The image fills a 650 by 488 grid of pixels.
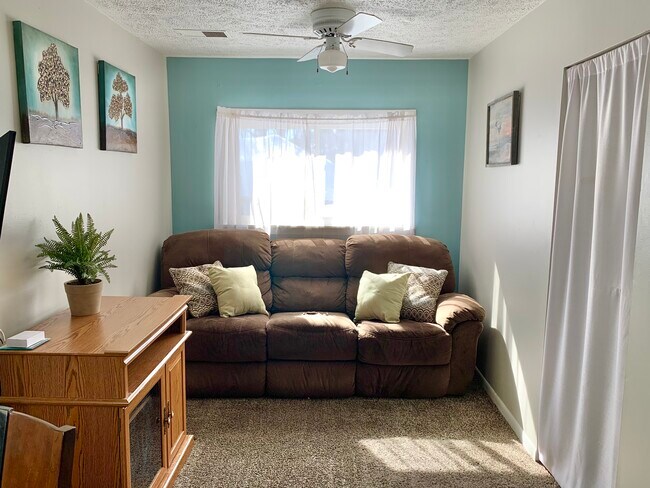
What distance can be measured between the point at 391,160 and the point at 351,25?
1716mm

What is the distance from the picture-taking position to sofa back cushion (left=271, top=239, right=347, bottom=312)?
4.04 metres

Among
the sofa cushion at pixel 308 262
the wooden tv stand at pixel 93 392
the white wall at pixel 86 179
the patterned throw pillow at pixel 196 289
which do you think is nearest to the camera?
the wooden tv stand at pixel 93 392

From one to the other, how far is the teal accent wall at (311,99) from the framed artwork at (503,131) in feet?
2.31

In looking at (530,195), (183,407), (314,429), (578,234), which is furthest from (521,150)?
(183,407)

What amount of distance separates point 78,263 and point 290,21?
1.93 metres

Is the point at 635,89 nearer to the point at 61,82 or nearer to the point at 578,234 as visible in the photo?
the point at 578,234

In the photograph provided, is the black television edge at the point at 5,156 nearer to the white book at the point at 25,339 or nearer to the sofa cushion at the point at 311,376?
the white book at the point at 25,339

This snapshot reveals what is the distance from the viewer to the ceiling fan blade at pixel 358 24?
254 cm

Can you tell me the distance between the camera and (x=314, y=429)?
3076 millimetres

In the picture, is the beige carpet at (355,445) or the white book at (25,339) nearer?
the white book at (25,339)

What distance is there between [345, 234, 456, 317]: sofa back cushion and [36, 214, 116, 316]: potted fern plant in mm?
2083

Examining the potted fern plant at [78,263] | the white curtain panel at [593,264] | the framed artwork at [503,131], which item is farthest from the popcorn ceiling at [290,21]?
the potted fern plant at [78,263]

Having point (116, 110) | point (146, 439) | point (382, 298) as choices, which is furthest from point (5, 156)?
point (382, 298)

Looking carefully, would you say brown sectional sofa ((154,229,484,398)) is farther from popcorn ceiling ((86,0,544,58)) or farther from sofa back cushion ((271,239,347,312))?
popcorn ceiling ((86,0,544,58))
